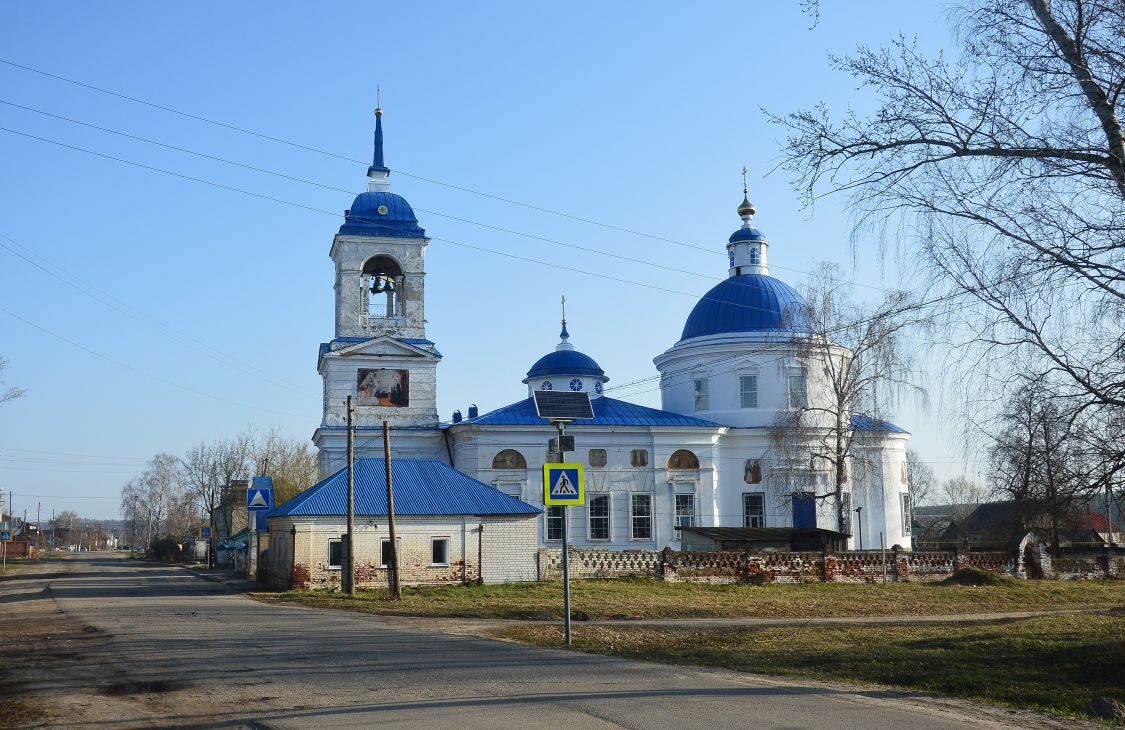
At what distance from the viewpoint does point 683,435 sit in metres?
46.9

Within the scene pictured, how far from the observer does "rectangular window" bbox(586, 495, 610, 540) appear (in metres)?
45.3

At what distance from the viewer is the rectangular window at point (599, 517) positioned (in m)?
45.3

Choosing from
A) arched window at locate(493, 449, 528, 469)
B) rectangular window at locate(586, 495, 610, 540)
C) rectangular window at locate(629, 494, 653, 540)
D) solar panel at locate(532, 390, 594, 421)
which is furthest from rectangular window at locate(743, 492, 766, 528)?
arched window at locate(493, 449, 528, 469)

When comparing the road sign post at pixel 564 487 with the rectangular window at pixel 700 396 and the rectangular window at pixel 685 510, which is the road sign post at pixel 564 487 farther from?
the rectangular window at pixel 700 396

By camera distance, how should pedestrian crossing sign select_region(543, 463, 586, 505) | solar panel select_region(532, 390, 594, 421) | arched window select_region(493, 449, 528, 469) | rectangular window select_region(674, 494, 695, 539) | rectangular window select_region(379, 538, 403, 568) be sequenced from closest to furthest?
pedestrian crossing sign select_region(543, 463, 586, 505), rectangular window select_region(379, 538, 403, 568), solar panel select_region(532, 390, 594, 421), arched window select_region(493, 449, 528, 469), rectangular window select_region(674, 494, 695, 539)

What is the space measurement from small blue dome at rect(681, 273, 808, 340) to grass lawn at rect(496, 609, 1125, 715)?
98.8ft

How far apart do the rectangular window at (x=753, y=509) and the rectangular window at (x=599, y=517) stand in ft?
22.0

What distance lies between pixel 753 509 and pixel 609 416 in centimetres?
805

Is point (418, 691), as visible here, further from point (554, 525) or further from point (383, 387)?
point (383, 387)

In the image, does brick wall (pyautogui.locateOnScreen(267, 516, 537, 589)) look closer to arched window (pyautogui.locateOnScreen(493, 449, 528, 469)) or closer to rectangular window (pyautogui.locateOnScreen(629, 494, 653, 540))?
arched window (pyautogui.locateOnScreen(493, 449, 528, 469))

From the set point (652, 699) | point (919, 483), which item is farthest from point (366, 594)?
point (919, 483)

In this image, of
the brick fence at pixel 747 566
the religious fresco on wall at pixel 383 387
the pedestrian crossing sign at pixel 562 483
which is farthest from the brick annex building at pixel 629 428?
the pedestrian crossing sign at pixel 562 483

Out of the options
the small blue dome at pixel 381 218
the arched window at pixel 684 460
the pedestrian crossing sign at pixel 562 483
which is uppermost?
the small blue dome at pixel 381 218

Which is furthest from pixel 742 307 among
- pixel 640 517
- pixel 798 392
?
pixel 640 517
